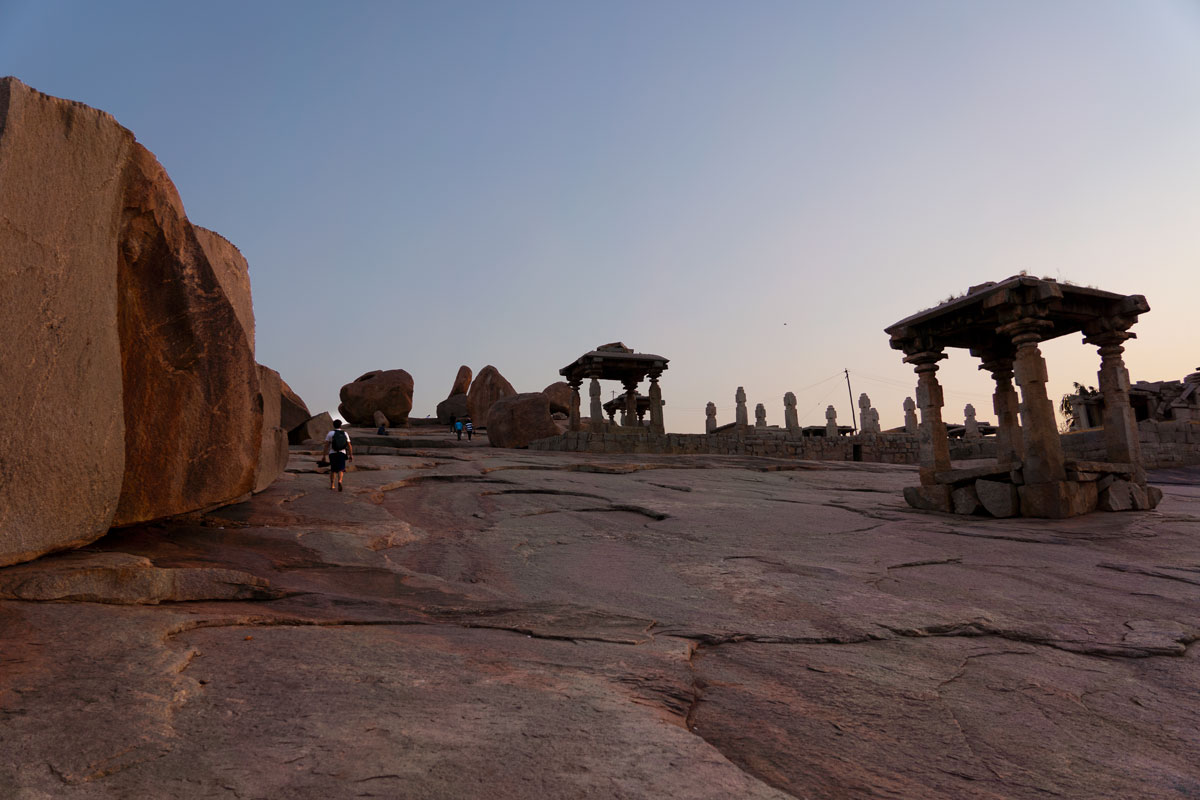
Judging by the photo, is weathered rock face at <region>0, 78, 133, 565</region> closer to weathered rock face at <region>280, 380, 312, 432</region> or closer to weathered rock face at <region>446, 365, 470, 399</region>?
weathered rock face at <region>280, 380, 312, 432</region>

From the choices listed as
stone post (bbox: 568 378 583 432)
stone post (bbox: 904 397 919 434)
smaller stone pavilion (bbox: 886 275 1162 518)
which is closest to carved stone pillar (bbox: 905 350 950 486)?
smaller stone pavilion (bbox: 886 275 1162 518)

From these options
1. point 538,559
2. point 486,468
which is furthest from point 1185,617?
point 486,468

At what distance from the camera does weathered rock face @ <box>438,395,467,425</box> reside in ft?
116

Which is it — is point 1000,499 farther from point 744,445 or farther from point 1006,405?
point 744,445

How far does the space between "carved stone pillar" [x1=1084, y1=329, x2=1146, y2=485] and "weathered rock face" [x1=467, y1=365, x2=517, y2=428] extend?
2677cm

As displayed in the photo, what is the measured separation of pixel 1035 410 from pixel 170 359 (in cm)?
942

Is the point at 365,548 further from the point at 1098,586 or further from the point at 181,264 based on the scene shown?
the point at 1098,586

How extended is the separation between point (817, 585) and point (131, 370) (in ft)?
14.7

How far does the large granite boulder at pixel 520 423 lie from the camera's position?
67.8 feet

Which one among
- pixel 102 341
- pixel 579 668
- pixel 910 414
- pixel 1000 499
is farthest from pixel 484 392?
pixel 579 668

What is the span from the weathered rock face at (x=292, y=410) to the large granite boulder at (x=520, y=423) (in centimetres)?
826

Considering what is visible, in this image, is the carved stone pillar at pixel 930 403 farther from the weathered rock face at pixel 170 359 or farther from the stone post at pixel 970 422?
the stone post at pixel 970 422

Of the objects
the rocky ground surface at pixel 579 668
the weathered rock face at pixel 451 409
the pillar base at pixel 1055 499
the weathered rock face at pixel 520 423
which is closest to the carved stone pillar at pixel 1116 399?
the pillar base at pixel 1055 499

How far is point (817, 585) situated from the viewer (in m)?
4.43
